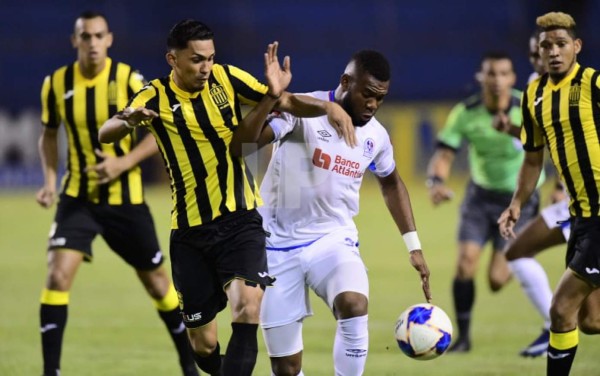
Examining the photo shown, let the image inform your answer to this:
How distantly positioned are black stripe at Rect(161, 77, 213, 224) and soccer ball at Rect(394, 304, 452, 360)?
1204 mm

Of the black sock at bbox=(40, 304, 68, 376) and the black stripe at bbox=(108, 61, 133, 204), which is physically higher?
the black stripe at bbox=(108, 61, 133, 204)

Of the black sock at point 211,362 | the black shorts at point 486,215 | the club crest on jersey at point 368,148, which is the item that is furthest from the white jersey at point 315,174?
the black shorts at point 486,215

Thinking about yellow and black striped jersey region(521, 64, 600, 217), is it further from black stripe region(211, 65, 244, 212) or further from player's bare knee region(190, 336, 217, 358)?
player's bare knee region(190, 336, 217, 358)

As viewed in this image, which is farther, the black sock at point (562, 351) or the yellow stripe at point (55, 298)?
the yellow stripe at point (55, 298)

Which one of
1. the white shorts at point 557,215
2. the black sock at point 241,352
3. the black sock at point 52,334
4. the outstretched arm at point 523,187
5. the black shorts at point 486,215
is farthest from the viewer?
the black shorts at point 486,215

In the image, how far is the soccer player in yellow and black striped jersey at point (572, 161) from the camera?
20.8 ft

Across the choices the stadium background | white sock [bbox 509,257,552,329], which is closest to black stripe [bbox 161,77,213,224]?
white sock [bbox 509,257,552,329]

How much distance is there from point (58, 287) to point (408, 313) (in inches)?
98.0

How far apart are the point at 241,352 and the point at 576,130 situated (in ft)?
7.87

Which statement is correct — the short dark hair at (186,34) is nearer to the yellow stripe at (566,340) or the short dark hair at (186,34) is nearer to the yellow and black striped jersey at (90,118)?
the yellow and black striped jersey at (90,118)

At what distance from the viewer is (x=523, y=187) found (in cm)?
695

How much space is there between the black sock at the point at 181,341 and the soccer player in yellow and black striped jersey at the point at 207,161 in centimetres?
133

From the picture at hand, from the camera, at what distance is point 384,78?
237 inches

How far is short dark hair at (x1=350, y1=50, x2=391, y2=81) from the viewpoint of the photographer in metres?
6.00
